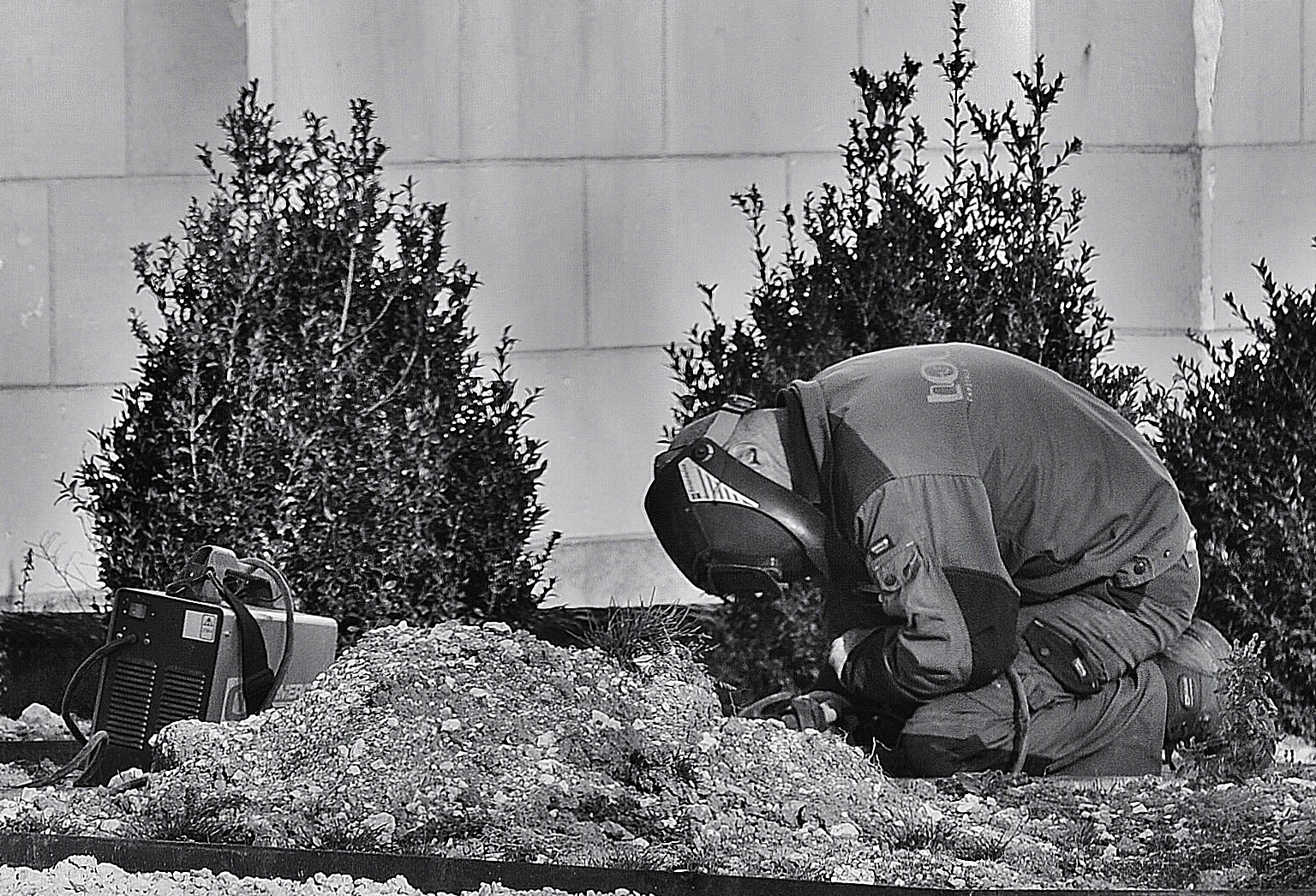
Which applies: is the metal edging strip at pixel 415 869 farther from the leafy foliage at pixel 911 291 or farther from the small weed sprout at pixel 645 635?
the leafy foliage at pixel 911 291

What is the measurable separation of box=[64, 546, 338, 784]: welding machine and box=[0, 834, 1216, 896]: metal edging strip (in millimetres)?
702

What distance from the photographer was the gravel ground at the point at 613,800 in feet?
10.1

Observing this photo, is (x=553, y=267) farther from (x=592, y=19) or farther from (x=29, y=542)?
(x=29, y=542)

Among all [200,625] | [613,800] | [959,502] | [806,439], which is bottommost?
[613,800]

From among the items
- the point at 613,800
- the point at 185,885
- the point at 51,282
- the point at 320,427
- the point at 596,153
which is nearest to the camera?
the point at 185,885

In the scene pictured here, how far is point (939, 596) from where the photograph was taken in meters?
3.82

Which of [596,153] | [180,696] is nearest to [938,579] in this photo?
[180,696]

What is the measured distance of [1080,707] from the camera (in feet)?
13.7

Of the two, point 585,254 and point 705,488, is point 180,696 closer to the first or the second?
point 705,488

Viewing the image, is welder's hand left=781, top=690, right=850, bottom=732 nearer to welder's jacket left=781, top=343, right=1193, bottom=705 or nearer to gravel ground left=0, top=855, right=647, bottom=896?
welder's jacket left=781, top=343, right=1193, bottom=705

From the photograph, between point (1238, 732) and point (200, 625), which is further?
point (1238, 732)

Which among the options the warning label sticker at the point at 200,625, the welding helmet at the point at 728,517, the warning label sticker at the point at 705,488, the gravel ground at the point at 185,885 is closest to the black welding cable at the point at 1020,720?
the welding helmet at the point at 728,517

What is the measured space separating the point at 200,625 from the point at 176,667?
125 millimetres

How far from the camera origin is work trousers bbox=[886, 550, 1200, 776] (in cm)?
405
